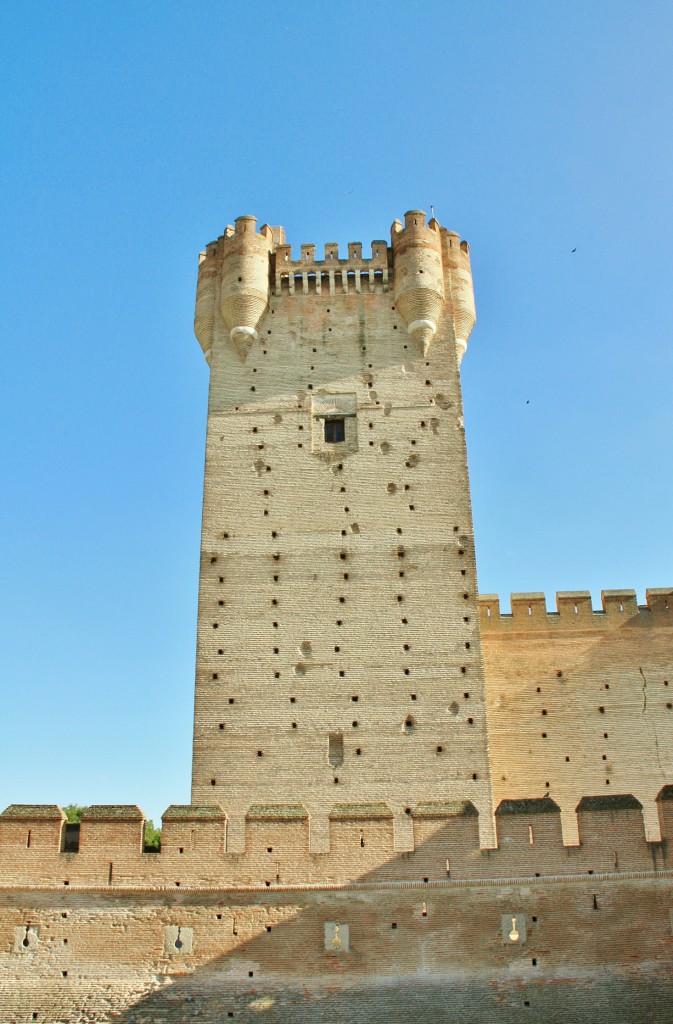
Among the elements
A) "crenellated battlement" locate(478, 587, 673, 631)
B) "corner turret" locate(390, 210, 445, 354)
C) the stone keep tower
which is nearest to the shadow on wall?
the stone keep tower

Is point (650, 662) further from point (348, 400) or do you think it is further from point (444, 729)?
point (348, 400)

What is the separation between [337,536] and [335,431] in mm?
2358

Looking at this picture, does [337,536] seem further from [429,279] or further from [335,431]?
[429,279]

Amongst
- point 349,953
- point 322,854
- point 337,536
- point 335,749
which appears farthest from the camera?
point 337,536

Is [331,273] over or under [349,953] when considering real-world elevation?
over

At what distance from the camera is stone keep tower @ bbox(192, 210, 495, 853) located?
1842cm

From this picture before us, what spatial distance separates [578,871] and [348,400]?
11628 mm

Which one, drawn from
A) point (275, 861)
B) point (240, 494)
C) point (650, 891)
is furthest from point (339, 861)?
point (240, 494)

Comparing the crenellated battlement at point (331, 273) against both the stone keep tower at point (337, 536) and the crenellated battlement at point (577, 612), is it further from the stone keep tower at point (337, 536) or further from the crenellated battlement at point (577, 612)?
the crenellated battlement at point (577, 612)

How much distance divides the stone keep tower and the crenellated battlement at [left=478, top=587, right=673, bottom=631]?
7.75 ft

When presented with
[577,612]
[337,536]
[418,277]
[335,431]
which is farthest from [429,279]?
[577,612]

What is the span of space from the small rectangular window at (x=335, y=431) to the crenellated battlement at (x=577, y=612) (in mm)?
4392

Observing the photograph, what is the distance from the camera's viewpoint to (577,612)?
22.1 m

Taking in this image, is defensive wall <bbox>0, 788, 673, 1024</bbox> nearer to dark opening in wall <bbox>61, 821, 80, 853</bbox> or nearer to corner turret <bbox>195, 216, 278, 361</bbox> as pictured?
dark opening in wall <bbox>61, 821, 80, 853</bbox>
